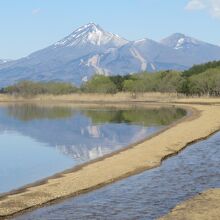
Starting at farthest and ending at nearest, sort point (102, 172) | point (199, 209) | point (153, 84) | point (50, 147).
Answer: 1. point (153, 84)
2. point (50, 147)
3. point (102, 172)
4. point (199, 209)

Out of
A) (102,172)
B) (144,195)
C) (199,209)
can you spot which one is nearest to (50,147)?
(102,172)

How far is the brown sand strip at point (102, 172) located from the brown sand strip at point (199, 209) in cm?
547

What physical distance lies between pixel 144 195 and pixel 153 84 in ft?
436

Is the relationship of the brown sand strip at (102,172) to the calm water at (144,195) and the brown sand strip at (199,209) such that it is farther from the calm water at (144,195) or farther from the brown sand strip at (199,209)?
the brown sand strip at (199,209)

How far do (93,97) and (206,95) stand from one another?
122 ft

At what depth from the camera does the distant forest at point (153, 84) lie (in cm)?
12714

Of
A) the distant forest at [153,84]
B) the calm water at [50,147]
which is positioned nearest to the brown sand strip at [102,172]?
the calm water at [50,147]

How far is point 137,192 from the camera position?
2072 cm

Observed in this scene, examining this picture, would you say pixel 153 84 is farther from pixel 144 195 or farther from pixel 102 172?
pixel 144 195

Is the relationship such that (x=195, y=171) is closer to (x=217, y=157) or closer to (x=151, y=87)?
(x=217, y=157)

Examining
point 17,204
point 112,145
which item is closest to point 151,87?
point 112,145

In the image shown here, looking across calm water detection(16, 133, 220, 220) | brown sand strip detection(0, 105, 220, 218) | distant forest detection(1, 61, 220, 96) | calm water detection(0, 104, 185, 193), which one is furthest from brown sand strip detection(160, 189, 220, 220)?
distant forest detection(1, 61, 220, 96)

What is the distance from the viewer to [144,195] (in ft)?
65.7

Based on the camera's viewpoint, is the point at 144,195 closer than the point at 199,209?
No
